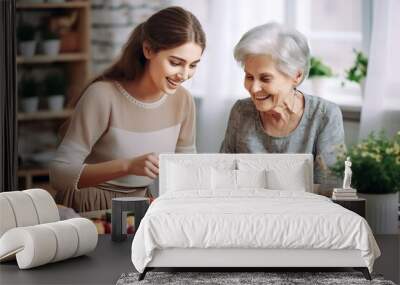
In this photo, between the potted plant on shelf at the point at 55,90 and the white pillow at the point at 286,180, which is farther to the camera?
the potted plant on shelf at the point at 55,90

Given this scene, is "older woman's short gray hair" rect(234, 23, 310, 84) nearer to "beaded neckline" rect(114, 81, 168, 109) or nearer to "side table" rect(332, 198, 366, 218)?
"beaded neckline" rect(114, 81, 168, 109)

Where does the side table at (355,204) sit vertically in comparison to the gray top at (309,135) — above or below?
below

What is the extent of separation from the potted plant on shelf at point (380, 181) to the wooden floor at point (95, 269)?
1.50 ft

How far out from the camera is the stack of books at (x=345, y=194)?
7.68m

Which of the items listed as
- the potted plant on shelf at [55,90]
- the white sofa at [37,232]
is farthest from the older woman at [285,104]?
the white sofa at [37,232]

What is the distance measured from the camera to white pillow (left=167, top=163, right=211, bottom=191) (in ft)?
24.9

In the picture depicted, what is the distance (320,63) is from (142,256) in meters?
3.06

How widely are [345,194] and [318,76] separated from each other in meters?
1.21

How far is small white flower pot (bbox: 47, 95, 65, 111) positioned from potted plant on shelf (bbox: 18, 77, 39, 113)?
0.12m

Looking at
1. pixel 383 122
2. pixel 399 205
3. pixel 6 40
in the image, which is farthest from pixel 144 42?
pixel 399 205

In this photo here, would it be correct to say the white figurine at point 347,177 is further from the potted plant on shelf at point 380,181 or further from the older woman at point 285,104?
the older woman at point 285,104

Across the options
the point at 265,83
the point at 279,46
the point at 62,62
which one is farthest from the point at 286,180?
the point at 62,62

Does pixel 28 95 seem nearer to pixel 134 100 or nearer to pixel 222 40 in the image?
pixel 134 100

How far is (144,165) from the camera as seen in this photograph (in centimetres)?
827
